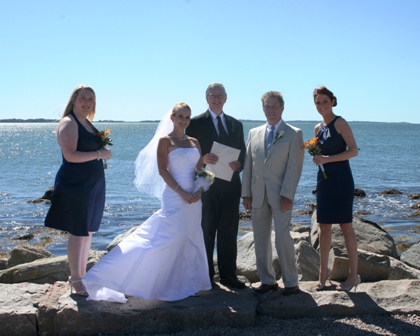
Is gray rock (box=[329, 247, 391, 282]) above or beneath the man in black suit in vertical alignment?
beneath

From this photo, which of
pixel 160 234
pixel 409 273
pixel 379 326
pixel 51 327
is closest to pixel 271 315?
pixel 379 326

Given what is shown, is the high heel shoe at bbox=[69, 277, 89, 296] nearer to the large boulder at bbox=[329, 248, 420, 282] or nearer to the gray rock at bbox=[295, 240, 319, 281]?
the large boulder at bbox=[329, 248, 420, 282]

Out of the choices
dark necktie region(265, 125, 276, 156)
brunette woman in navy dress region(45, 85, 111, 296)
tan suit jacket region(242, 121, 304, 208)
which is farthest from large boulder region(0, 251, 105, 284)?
dark necktie region(265, 125, 276, 156)

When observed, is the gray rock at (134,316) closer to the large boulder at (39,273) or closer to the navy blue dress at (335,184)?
the navy blue dress at (335,184)

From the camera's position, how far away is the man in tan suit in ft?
20.4

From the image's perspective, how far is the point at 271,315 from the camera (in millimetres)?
6020

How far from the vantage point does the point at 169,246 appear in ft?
19.8

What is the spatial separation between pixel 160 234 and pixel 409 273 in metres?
4.70

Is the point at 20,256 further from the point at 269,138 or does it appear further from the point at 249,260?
the point at 269,138

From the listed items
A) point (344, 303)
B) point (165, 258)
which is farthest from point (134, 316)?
point (344, 303)

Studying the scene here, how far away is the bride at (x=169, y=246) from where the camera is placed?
5.88 m

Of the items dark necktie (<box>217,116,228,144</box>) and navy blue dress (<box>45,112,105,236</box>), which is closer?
navy blue dress (<box>45,112,105,236</box>)

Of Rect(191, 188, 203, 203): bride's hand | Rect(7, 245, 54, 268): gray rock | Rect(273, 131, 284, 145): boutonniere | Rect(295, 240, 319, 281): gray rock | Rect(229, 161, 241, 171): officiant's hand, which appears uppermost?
Rect(273, 131, 284, 145): boutonniere

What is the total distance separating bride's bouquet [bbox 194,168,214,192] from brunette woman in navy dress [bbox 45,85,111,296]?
106cm
